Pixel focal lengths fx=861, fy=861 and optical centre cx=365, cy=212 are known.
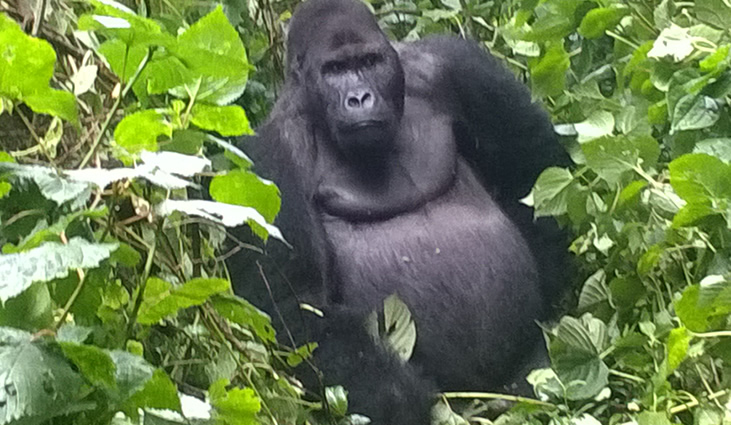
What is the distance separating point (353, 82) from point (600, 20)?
470 millimetres

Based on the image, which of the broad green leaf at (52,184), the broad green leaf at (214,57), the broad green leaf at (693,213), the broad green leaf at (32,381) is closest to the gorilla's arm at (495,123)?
the broad green leaf at (693,213)

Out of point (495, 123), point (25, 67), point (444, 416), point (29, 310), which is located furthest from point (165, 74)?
point (495, 123)

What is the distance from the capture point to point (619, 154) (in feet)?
4.05

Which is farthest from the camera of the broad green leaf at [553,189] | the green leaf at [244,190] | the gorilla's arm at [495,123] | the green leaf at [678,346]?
the gorilla's arm at [495,123]

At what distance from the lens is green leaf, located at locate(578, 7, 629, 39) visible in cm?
134

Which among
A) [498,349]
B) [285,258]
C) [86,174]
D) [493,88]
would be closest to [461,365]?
[498,349]

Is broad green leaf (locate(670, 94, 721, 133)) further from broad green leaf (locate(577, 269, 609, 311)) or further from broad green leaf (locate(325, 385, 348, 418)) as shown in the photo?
broad green leaf (locate(325, 385, 348, 418))

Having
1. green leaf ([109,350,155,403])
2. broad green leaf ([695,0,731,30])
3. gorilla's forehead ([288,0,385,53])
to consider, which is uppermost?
green leaf ([109,350,155,403])

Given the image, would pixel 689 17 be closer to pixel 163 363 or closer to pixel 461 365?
pixel 461 365

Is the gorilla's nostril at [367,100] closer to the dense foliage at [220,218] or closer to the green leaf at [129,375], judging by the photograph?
the dense foliage at [220,218]

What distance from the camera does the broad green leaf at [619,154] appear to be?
48.1 inches

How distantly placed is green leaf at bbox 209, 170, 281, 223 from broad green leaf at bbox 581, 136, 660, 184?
0.59m

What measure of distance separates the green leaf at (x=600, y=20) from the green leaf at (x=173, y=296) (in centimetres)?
86

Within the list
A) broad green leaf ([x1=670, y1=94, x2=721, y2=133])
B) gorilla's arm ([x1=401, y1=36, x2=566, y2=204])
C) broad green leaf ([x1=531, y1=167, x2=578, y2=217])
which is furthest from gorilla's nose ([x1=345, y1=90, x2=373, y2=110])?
broad green leaf ([x1=670, y1=94, x2=721, y2=133])
